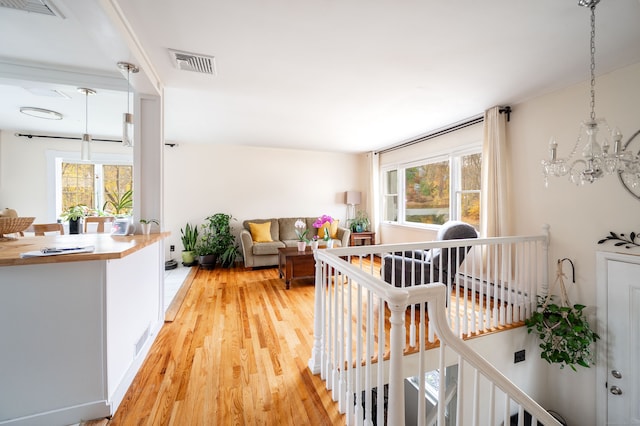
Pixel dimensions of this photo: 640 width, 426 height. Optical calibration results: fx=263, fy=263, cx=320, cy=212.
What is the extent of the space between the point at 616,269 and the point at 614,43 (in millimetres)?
1774

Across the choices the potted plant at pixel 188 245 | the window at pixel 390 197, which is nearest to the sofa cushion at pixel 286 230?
the potted plant at pixel 188 245

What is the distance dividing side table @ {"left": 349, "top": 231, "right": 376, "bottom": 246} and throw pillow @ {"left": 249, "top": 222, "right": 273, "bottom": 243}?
1691 mm

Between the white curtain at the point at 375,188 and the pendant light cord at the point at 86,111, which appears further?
the white curtain at the point at 375,188

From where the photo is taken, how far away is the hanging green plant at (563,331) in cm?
231

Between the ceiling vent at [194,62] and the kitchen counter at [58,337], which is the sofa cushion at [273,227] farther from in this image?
the kitchen counter at [58,337]

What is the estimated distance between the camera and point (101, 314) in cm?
146

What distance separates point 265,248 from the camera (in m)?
4.64

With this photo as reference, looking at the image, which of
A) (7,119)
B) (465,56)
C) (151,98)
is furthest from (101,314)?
(7,119)

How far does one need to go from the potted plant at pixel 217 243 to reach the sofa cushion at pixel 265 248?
575mm

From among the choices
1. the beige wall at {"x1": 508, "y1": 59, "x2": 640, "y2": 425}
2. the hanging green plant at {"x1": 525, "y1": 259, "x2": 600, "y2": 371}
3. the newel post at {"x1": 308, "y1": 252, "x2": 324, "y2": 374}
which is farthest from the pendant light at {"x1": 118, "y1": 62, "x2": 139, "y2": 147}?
the hanging green plant at {"x1": 525, "y1": 259, "x2": 600, "y2": 371}

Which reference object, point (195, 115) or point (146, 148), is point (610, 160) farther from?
point (195, 115)

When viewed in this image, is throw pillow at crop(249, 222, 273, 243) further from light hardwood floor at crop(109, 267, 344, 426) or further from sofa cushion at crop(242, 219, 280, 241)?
light hardwood floor at crop(109, 267, 344, 426)

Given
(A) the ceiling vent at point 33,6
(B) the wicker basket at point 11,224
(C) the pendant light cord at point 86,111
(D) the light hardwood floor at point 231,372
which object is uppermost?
(C) the pendant light cord at point 86,111

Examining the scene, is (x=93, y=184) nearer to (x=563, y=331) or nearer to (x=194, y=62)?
(x=194, y=62)
